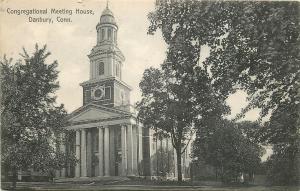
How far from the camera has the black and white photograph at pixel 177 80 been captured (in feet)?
32.6

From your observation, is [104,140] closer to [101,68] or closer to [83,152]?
[83,152]

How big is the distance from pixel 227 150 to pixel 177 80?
839 cm

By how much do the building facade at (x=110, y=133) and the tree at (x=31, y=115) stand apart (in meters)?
8.28

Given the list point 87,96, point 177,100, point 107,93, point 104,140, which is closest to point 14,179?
point 177,100

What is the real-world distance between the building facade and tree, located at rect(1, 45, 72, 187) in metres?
8.28

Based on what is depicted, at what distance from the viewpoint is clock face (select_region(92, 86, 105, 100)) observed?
2467cm

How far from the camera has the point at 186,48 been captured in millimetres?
10453

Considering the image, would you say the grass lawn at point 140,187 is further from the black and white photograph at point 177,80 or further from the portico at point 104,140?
the portico at point 104,140

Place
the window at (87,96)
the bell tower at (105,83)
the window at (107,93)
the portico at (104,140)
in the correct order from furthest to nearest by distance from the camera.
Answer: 1. the window at (107,93)
2. the bell tower at (105,83)
3. the portico at (104,140)
4. the window at (87,96)

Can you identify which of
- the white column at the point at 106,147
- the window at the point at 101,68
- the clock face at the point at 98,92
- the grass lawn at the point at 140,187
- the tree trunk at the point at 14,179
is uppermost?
the window at the point at 101,68

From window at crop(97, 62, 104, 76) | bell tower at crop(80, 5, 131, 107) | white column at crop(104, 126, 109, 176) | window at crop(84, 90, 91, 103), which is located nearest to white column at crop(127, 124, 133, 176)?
white column at crop(104, 126, 109, 176)

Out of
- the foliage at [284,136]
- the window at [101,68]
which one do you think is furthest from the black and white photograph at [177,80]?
the window at [101,68]

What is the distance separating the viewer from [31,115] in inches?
543

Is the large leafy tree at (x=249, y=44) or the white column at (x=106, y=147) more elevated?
the large leafy tree at (x=249, y=44)
